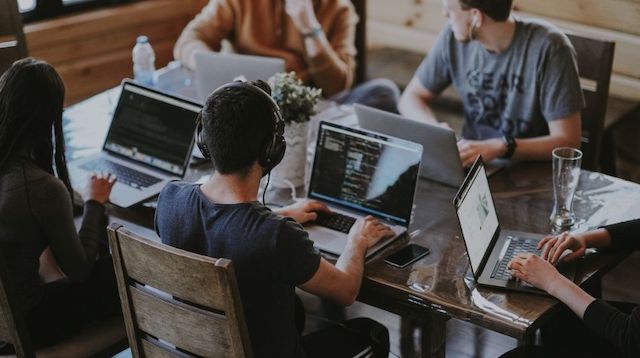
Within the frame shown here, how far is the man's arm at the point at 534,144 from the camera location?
2.68 meters

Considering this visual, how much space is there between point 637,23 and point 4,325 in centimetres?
275

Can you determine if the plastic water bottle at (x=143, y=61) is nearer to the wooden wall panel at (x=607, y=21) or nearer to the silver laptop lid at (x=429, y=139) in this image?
the silver laptop lid at (x=429, y=139)

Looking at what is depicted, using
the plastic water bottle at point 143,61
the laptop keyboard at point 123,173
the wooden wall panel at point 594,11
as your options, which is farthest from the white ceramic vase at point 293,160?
the wooden wall panel at point 594,11

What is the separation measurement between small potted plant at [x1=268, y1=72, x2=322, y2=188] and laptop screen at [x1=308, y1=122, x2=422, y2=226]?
139 millimetres

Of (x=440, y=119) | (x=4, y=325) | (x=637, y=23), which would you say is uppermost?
(x=637, y=23)

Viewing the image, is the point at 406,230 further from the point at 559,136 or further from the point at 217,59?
the point at 217,59

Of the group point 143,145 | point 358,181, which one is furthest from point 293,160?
point 143,145

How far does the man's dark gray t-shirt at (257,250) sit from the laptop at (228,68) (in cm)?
109

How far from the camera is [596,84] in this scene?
312cm

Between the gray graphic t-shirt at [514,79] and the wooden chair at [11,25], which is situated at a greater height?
the wooden chair at [11,25]

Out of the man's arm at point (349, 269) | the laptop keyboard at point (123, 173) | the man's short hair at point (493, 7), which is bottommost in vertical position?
the laptop keyboard at point (123, 173)

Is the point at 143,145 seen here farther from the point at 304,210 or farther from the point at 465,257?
the point at 465,257

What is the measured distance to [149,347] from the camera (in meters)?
2.06

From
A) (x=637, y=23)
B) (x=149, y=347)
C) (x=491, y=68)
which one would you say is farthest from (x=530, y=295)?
(x=637, y=23)
